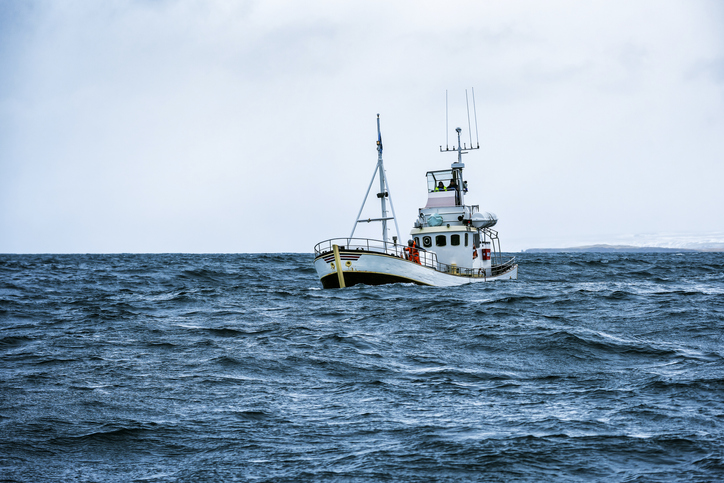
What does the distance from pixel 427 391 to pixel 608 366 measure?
366cm

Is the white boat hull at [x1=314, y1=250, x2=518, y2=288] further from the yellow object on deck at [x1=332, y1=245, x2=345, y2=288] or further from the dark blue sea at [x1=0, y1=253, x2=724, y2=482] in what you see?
the dark blue sea at [x1=0, y1=253, x2=724, y2=482]

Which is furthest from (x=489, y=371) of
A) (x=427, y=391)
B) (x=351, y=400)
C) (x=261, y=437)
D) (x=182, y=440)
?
(x=182, y=440)

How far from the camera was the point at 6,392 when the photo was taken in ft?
30.3

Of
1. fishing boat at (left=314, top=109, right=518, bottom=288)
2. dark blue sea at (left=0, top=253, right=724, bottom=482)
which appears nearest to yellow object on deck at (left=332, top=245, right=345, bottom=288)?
fishing boat at (left=314, top=109, right=518, bottom=288)

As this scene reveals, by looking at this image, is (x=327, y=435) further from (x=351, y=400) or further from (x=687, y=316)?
(x=687, y=316)

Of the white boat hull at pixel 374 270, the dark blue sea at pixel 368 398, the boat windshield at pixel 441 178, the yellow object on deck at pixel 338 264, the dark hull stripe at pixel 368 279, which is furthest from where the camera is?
the boat windshield at pixel 441 178

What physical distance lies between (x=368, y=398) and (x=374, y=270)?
1803 centimetres

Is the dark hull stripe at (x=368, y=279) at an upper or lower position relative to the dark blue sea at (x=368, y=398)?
upper

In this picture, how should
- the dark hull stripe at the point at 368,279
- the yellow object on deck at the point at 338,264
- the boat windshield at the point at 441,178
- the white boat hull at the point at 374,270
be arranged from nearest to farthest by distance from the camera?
the white boat hull at the point at 374,270 → the dark hull stripe at the point at 368,279 → the yellow object on deck at the point at 338,264 → the boat windshield at the point at 441,178

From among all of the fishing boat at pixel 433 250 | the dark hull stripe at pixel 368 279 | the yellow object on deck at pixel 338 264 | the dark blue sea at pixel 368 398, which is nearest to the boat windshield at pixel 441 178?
the fishing boat at pixel 433 250

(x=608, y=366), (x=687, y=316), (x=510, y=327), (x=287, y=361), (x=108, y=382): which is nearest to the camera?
(x=108, y=382)

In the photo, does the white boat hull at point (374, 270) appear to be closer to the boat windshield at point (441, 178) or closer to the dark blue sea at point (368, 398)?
the boat windshield at point (441, 178)

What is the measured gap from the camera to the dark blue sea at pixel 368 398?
605cm

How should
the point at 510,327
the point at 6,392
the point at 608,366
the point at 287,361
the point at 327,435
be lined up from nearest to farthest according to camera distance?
the point at 327,435, the point at 6,392, the point at 608,366, the point at 287,361, the point at 510,327
